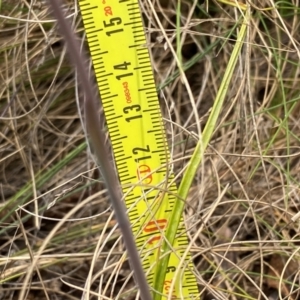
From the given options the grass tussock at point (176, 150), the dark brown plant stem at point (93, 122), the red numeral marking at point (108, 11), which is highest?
the dark brown plant stem at point (93, 122)

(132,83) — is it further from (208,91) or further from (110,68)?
(208,91)

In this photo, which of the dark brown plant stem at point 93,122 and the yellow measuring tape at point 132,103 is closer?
the dark brown plant stem at point 93,122

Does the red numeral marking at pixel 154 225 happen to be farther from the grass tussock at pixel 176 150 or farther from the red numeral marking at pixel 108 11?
the red numeral marking at pixel 108 11

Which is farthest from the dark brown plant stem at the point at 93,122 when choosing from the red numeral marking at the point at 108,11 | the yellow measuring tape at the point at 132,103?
the red numeral marking at the point at 108,11

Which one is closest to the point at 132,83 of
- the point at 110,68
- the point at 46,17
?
the point at 110,68

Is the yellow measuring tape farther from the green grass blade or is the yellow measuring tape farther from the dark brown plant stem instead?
the dark brown plant stem

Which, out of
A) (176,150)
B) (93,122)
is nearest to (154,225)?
Answer: (176,150)

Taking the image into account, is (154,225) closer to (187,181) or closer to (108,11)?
(187,181)
